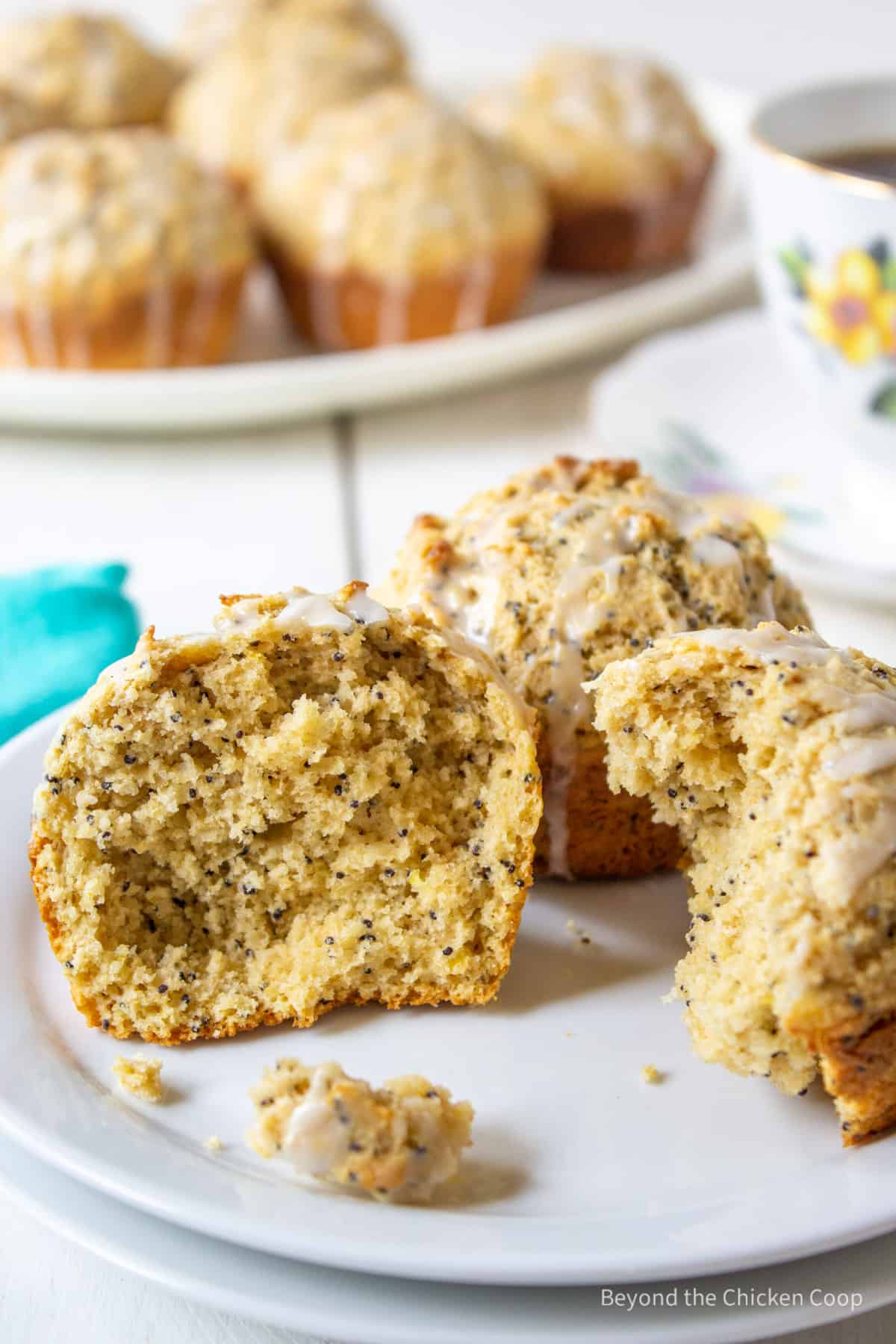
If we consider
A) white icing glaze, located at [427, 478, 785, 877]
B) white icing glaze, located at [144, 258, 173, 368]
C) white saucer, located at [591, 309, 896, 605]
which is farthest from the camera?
white icing glaze, located at [144, 258, 173, 368]

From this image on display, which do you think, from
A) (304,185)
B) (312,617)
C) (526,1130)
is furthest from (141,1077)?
(304,185)

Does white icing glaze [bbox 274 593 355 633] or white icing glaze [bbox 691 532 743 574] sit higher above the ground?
white icing glaze [bbox 274 593 355 633]

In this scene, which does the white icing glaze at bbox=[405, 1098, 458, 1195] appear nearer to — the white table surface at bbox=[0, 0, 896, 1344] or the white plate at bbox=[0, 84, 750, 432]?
the white table surface at bbox=[0, 0, 896, 1344]

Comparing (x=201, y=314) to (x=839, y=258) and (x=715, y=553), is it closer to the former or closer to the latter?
(x=839, y=258)

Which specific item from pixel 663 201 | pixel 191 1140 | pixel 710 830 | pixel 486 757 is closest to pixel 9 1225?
pixel 191 1140

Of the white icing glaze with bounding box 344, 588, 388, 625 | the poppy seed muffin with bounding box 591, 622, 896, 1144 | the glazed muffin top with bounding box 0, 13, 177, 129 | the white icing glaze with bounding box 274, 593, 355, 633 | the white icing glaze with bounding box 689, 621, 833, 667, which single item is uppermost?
the glazed muffin top with bounding box 0, 13, 177, 129

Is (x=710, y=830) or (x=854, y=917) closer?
(x=854, y=917)

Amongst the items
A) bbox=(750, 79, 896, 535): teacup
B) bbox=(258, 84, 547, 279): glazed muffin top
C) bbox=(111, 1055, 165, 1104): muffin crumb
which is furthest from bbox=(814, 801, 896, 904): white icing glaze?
bbox=(258, 84, 547, 279): glazed muffin top

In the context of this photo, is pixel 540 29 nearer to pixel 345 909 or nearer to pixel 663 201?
pixel 663 201
